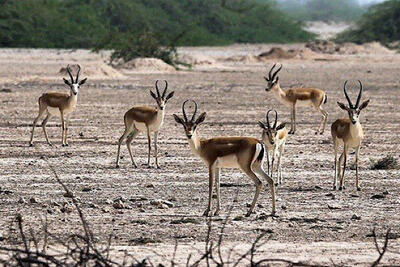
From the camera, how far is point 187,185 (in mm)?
13938

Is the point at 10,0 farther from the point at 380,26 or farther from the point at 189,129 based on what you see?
the point at 189,129

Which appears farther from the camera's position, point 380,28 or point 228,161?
point 380,28

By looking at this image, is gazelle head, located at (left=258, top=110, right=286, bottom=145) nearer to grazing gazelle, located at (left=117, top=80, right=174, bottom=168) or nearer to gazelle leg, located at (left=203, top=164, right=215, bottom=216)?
gazelle leg, located at (left=203, top=164, right=215, bottom=216)

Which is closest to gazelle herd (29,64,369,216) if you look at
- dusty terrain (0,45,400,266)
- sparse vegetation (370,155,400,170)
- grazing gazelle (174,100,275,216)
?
grazing gazelle (174,100,275,216)

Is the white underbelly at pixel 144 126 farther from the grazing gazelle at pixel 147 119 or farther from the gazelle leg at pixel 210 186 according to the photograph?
the gazelle leg at pixel 210 186

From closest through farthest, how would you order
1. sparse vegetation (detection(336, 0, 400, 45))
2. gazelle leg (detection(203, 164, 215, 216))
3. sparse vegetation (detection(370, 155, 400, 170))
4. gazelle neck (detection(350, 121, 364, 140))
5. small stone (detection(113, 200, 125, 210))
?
gazelle leg (detection(203, 164, 215, 216)) → small stone (detection(113, 200, 125, 210)) → gazelle neck (detection(350, 121, 364, 140)) → sparse vegetation (detection(370, 155, 400, 170)) → sparse vegetation (detection(336, 0, 400, 45))

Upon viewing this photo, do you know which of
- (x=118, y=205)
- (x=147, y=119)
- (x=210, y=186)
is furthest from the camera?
(x=147, y=119)

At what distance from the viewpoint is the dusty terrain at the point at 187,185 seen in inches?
404

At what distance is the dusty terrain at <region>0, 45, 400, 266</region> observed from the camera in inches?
404

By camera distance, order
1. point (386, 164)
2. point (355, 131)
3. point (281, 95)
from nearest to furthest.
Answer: point (355, 131), point (386, 164), point (281, 95)

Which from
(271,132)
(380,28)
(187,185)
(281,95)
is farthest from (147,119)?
(380,28)

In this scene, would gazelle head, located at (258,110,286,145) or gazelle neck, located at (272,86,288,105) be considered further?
gazelle neck, located at (272,86,288,105)

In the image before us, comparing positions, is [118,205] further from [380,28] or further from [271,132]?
[380,28]

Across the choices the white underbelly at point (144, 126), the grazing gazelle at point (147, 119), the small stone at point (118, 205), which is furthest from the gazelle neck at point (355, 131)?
the small stone at point (118, 205)
